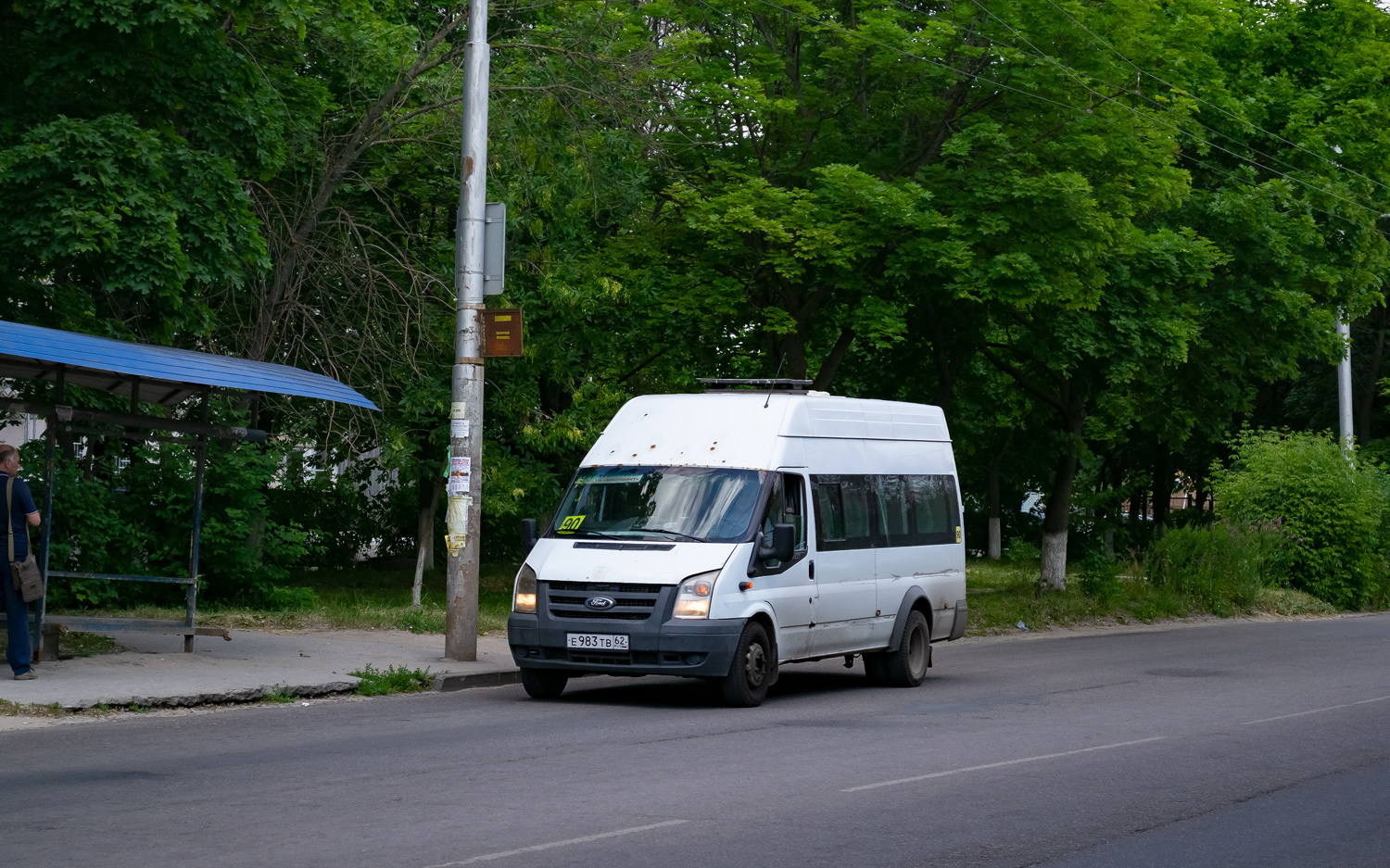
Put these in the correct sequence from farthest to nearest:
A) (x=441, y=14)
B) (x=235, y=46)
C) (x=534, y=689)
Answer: (x=441, y=14)
(x=235, y=46)
(x=534, y=689)

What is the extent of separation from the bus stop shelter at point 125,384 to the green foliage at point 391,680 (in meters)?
1.63

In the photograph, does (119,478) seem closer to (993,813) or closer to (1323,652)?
(993,813)

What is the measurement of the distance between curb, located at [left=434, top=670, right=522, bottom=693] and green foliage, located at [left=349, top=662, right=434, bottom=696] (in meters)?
0.10

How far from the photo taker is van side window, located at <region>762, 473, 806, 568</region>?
13414 millimetres

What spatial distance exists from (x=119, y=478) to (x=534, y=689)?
349 inches

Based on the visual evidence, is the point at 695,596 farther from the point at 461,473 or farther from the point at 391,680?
the point at 461,473

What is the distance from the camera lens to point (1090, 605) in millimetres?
27062

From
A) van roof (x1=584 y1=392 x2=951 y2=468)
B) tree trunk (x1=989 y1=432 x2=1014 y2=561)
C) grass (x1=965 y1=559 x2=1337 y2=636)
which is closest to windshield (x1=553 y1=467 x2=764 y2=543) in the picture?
van roof (x1=584 y1=392 x2=951 y2=468)

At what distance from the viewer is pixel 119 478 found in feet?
64.4

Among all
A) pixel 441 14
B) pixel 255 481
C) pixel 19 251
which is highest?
pixel 441 14

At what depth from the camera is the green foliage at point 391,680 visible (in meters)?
Answer: 13.3

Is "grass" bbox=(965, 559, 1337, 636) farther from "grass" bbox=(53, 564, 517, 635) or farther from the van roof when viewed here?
the van roof

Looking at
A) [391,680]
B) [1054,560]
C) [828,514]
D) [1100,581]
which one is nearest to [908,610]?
[828,514]

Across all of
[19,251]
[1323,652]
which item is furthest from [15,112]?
[1323,652]
